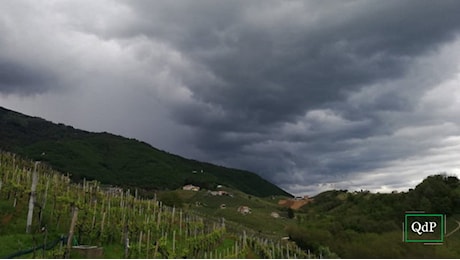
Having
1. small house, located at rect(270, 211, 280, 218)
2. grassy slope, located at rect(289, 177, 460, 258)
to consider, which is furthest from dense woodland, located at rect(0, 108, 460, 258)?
small house, located at rect(270, 211, 280, 218)

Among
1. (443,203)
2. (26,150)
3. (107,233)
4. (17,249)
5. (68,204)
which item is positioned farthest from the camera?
(26,150)

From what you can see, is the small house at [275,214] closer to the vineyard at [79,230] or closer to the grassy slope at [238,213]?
the grassy slope at [238,213]

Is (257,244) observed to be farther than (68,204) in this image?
Yes

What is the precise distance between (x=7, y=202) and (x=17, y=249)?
8096 mm

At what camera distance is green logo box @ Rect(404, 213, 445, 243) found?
58412 millimetres

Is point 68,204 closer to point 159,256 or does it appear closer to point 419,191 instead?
point 159,256

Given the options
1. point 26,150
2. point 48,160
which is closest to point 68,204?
point 48,160

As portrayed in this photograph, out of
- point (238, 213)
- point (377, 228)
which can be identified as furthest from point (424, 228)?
point (238, 213)

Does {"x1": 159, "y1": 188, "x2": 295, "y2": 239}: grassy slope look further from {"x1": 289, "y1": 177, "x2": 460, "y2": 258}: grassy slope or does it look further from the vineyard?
the vineyard

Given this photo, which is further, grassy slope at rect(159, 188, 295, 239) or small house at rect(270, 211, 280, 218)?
small house at rect(270, 211, 280, 218)

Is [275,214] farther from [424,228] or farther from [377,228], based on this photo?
[424,228]

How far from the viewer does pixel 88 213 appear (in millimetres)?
28641

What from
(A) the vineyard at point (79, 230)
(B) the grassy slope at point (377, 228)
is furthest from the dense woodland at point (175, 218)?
(B) the grassy slope at point (377, 228)

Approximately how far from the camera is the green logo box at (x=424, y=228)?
58412 millimetres
